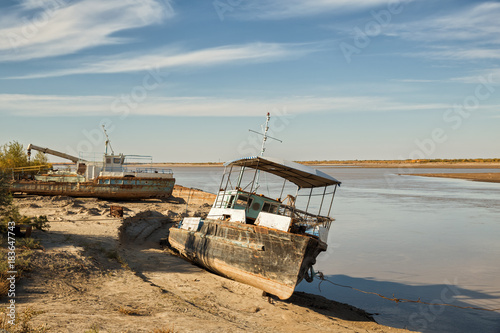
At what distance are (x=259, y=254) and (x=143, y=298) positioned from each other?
461cm

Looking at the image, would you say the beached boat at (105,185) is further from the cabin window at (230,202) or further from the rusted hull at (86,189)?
the cabin window at (230,202)

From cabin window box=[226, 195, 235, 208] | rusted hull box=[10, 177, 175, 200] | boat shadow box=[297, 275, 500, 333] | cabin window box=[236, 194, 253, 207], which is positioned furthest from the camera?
rusted hull box=[10, 177, 175, 200]

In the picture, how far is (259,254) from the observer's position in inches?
567

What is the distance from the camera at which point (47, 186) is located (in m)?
36.8

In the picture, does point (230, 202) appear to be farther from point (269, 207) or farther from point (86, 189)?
point (86, 189)

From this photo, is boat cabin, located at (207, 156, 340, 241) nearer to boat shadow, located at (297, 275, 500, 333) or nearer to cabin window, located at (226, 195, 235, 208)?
cabin window, located at (226, 195, 235, 208)

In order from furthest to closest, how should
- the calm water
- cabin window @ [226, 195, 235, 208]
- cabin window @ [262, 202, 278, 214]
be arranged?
cabin window @ [226, 195, 235, 208] → cabin window @ [262, 202, 278, 214] → the calm water

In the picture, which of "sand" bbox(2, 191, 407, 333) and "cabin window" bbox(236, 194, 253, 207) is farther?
"cabin window" bbox(236, 194, 253, 207)

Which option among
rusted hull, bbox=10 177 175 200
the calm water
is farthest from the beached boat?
the calm water

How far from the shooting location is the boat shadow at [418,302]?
40.5ft

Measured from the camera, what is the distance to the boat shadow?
40.5ft

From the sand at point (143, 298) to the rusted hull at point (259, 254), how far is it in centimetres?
44

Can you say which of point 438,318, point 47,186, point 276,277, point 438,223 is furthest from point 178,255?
point 47,186

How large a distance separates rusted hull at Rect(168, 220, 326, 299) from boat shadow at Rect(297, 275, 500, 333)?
2.29 m
